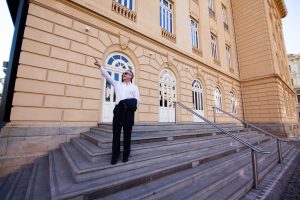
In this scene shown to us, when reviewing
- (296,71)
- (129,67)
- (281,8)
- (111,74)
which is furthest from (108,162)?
(296,71)

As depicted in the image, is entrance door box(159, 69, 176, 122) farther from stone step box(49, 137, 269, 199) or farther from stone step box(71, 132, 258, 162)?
A: stone step box(49, 137, 269, 199)

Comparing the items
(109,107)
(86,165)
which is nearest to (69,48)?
(109,107)

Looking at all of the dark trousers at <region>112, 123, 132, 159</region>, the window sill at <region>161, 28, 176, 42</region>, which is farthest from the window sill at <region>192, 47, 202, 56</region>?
the dark trousers at <region>112, 123, 132, 159</region>

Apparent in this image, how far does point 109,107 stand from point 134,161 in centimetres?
380

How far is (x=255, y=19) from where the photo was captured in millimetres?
15477

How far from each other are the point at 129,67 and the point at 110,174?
17.7 feet

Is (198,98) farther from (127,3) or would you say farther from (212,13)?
(212,13)

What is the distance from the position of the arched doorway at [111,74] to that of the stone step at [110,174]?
283 cm

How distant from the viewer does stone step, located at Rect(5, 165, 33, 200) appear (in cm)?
254

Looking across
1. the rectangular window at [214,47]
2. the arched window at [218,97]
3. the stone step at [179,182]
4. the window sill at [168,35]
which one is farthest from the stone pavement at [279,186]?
the rectangular window at [214,47]

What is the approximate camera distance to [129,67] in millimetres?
7289

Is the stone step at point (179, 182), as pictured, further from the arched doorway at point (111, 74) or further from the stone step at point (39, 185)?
the arched doorway at point (111, 74)

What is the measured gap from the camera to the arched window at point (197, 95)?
10570mm

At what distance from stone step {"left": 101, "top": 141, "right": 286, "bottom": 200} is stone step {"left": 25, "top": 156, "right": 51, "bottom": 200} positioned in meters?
0.96
